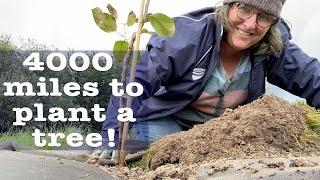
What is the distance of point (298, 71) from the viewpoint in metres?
2.51

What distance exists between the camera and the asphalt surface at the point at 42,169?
1.22m

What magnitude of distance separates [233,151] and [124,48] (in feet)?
1.43

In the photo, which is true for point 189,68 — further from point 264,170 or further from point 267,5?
point 264,170

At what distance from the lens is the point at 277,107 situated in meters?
1.46

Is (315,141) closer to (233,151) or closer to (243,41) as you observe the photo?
(233,151)

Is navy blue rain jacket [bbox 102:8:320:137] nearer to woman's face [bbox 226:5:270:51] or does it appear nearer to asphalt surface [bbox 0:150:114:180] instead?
woman's face [bbox 226:5:270:51]

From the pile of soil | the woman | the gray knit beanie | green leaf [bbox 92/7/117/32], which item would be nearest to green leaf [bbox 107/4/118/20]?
green leaf [bbox 92/7/117/32]

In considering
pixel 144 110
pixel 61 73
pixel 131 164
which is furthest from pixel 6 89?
pixel 131 164

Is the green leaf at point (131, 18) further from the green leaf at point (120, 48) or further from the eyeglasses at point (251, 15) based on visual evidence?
the eyeglasses at point (251, 15)

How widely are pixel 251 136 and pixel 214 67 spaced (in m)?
0.88

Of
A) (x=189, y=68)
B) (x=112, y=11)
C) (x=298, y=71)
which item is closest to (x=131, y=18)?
(x=112, y=11)

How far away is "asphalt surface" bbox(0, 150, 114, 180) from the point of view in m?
1.22

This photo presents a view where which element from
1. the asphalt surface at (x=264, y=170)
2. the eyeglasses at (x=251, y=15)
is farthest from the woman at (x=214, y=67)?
the asphalt surface at (x=264, y=170)

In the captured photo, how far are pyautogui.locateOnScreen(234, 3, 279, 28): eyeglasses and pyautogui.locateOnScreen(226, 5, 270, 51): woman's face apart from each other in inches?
0.4
